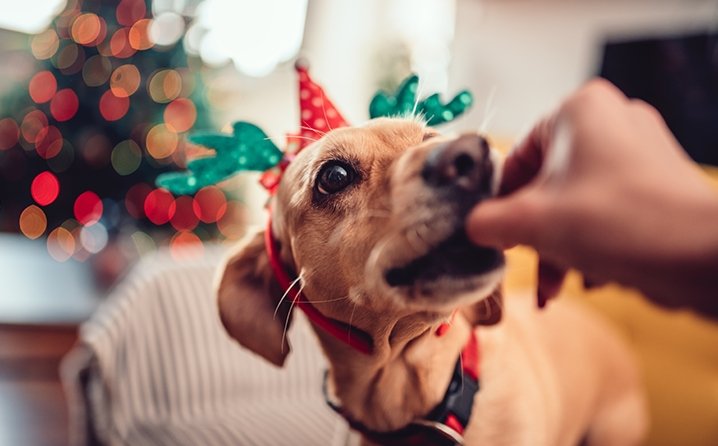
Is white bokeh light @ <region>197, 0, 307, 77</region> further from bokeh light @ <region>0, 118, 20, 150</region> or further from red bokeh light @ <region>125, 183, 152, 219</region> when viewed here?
bokeh light @ <region>0, 118, 20, 150</region>

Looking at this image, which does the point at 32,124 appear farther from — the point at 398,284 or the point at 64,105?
the point at 398,284

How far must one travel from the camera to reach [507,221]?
0.48 m

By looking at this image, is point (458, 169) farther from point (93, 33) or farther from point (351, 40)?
point (351, 40)

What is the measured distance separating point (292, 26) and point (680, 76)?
2706 mm

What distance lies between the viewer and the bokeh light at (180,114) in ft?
10.2

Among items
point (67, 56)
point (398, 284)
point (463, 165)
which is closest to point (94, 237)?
point (67, 56)

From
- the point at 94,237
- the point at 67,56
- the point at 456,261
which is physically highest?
the point at 456,261

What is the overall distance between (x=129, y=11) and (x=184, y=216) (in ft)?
3.96

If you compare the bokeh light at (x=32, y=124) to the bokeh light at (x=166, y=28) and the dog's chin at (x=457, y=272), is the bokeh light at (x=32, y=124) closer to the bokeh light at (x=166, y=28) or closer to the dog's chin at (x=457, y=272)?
the bokeh light at (x=166, y=28)

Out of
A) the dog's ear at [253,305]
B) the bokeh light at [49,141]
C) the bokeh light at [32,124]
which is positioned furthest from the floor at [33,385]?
the dog's ear at [253,305]

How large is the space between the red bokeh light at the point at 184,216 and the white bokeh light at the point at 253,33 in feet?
3.29

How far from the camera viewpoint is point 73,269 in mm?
3299

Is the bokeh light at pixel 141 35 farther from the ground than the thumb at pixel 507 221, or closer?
closer

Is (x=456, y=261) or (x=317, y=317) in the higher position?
(x=456, y=261)
